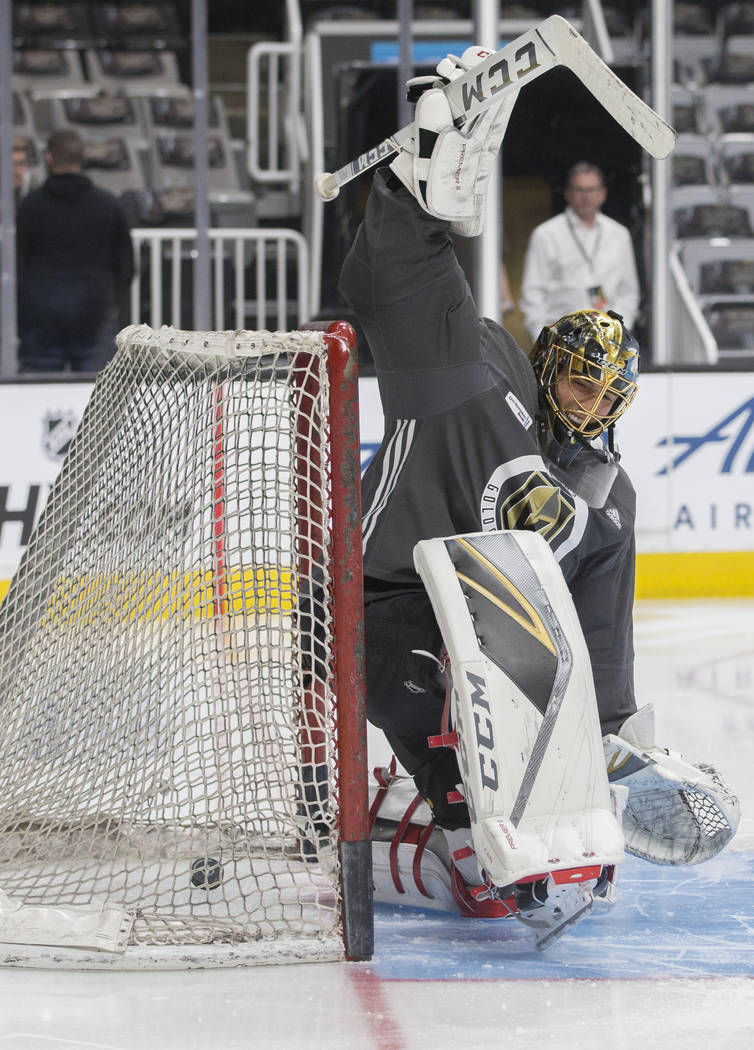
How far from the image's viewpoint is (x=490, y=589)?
2.04 meters

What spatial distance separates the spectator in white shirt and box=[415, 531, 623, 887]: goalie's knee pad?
13.2ft

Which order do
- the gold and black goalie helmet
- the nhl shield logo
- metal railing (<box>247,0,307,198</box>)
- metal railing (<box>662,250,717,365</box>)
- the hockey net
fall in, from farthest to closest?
metal railing (<box>247,0,307,198</box>), metal railing (<box>662,250,717,365</box>), the nhl shield logo, the gold and black goalie helmet, the hockey net

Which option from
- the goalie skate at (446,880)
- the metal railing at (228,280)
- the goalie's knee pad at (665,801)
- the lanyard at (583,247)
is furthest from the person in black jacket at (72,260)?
the goalie's knee pad at (665,801)

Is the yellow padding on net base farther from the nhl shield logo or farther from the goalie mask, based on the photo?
the nhl shield logo

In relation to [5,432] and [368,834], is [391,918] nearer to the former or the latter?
[368,834]

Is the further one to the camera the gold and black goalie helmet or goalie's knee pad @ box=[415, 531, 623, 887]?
the gold and black goalie helmet

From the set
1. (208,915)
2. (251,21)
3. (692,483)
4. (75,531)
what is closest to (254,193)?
(251,21)

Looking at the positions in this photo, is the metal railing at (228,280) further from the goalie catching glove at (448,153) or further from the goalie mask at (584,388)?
the goalie catching glove at (448,153)

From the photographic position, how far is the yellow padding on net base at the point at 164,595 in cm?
222

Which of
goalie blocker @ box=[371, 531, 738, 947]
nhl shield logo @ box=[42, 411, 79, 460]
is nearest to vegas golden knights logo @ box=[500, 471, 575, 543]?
goalie blocker @ box=[371, 531, 738, 947]

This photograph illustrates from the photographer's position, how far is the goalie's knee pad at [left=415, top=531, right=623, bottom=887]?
1.97 meters

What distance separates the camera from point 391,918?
2311 millimetres

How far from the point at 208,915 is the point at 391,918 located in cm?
29

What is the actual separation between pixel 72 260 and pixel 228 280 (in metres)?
0.80
